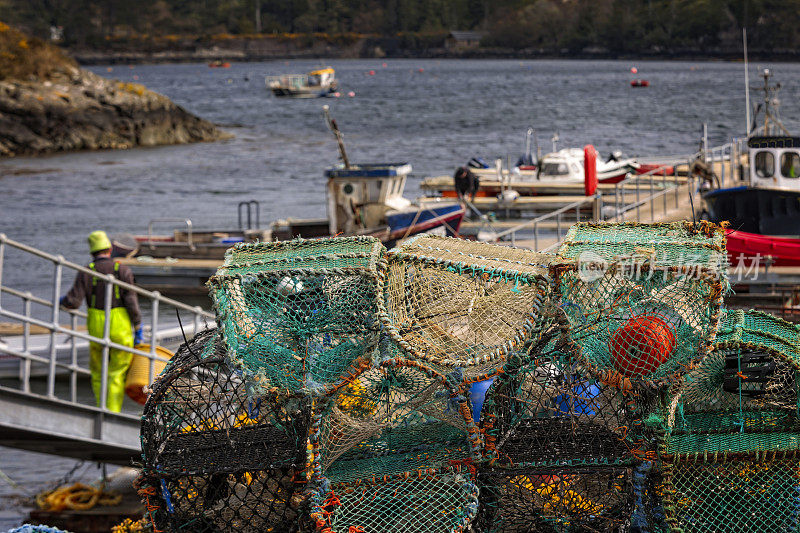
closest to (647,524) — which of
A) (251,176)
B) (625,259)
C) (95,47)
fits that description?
(625,259)

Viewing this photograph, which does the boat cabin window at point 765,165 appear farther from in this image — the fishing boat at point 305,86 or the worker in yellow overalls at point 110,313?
the fishing boat at point 305,86

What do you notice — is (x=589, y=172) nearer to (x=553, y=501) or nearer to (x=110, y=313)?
(x=110, y=313)

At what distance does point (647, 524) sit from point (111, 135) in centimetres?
5094

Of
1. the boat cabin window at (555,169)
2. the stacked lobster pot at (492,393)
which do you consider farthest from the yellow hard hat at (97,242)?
the boat cabin window at (555,169)

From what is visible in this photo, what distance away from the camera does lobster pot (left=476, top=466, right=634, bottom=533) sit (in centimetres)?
410

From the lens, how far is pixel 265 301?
4.16 m

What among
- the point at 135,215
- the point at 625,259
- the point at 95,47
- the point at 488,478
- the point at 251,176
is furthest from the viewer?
the point at 95,47

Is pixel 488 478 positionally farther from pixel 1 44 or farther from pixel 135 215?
pixel 1 44

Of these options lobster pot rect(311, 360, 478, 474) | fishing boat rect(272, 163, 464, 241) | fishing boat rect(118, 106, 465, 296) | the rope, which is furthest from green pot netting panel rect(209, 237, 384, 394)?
fishing boat rect(272, 163, 464, 241)

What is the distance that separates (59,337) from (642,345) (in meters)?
8.55

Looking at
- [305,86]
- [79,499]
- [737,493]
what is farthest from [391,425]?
[305,86]

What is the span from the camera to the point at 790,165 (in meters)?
14.8

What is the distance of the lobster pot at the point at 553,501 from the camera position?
4.10m

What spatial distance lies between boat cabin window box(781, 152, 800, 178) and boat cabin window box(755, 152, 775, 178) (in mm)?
139
